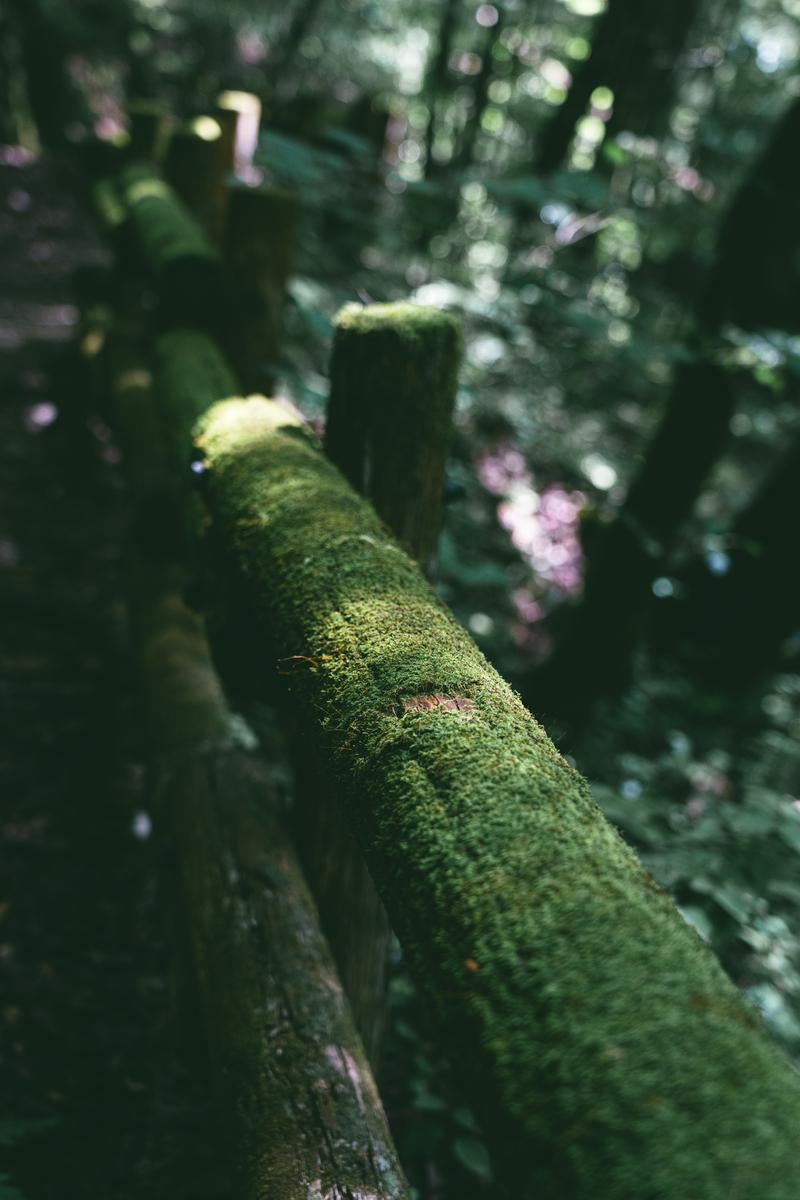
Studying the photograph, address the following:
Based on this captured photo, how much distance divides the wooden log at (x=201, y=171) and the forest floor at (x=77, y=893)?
1.61 m

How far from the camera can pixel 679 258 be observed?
8.65m

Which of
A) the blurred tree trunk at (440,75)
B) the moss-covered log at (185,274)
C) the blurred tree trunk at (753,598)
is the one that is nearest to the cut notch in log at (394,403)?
the moss-covered log at (185,274)

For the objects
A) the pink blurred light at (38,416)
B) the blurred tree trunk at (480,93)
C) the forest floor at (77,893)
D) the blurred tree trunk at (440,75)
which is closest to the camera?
the forest floor at (77,893)

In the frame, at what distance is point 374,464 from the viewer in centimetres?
175

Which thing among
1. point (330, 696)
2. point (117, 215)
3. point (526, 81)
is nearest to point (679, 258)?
point (526, 81)

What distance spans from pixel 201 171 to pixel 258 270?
1844mm

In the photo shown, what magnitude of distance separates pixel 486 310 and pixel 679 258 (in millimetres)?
6390

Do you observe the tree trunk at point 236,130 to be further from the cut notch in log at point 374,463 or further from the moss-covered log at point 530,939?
the moss-covered log at point 530,939

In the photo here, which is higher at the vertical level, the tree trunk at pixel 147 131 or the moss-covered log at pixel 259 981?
the tree trunk at pixel 147 131

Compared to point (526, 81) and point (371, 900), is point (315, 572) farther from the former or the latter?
point (526, 81)

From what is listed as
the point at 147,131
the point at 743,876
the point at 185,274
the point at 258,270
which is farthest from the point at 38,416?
the point at 743,876

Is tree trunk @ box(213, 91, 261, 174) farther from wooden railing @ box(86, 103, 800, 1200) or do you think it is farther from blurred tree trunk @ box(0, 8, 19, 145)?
blurred tree trunk @ box(0, 8, 19, 145)

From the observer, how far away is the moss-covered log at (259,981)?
136 cm

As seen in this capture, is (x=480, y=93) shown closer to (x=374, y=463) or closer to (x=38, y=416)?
(x=38, y=416)
